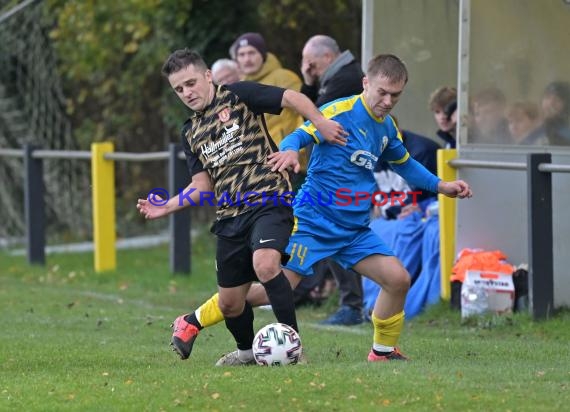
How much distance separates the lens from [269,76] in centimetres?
1173

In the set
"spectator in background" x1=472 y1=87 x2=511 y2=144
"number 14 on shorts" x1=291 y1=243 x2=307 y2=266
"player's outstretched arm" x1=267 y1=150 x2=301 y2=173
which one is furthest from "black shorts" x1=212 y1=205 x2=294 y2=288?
"spectator in background" x1=472 y1=87 x2=511 y2=144

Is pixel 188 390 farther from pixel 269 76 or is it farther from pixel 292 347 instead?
pixel 269 76

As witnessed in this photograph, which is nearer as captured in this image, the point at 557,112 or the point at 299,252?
the point at 299,252

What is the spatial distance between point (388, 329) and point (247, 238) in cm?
106

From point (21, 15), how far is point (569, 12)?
12203 mm

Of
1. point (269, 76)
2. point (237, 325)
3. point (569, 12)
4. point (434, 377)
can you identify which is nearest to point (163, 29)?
point (269, 76)

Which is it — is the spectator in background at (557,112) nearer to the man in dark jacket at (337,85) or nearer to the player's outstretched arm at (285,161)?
the man in dark jacket at (337,85)

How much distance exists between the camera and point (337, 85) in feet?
34.8

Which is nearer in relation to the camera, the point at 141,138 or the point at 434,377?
the point at 434,377

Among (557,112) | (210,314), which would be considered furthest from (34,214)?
(210,314)

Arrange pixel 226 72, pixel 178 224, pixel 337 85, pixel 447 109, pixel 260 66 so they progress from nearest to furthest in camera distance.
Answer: pixel 337 85 → pixel 447 109 → pixel 260 66 → pixel 226 72 → pixel 178 224

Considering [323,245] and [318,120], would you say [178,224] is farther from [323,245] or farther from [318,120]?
[318,120]

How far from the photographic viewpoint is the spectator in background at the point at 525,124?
10.3 metres

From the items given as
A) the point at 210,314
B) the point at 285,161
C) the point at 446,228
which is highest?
the point at 285,161
